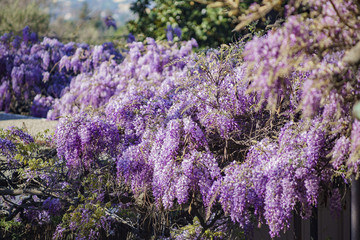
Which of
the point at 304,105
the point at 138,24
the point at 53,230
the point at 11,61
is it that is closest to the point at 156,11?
the point at 138,24

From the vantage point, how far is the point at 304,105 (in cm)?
299

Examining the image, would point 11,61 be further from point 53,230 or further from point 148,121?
point 148,121

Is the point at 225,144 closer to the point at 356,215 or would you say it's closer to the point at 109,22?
the point at 356,215

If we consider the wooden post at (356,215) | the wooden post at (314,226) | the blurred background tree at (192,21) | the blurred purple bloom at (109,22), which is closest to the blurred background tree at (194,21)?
the blurred background tree at (192,21)

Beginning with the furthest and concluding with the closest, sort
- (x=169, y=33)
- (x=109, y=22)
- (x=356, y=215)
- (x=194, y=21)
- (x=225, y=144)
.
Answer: (x=109, y=22)
(x=194, y=21)
(x=169, y=33)
(x=225, y=144)
(x=356, y=215)

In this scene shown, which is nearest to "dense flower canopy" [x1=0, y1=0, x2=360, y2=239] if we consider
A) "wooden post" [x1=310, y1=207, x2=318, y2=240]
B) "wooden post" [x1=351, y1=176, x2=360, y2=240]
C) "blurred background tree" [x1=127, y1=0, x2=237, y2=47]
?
"wooden post" [x1=351, y1=176, x2=360, y2=240]

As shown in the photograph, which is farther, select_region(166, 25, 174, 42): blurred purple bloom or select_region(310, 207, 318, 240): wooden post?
select_region(166, 25, 174, 42): blurred purple bloom

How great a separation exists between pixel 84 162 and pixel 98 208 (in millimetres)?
523

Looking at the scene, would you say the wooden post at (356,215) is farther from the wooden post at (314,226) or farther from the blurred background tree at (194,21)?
the blurred background tree at (194,21)

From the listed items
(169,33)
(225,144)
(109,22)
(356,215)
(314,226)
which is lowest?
(314,226)

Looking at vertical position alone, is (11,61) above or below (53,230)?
above

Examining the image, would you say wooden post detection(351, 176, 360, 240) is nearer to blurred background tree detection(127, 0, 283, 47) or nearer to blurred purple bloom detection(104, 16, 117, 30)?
blurred background tree detection(127, 0, 283, 47)

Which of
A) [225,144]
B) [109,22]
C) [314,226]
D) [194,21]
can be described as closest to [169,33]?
[194,21]

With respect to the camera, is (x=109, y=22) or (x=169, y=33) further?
(x=109, y=22)
